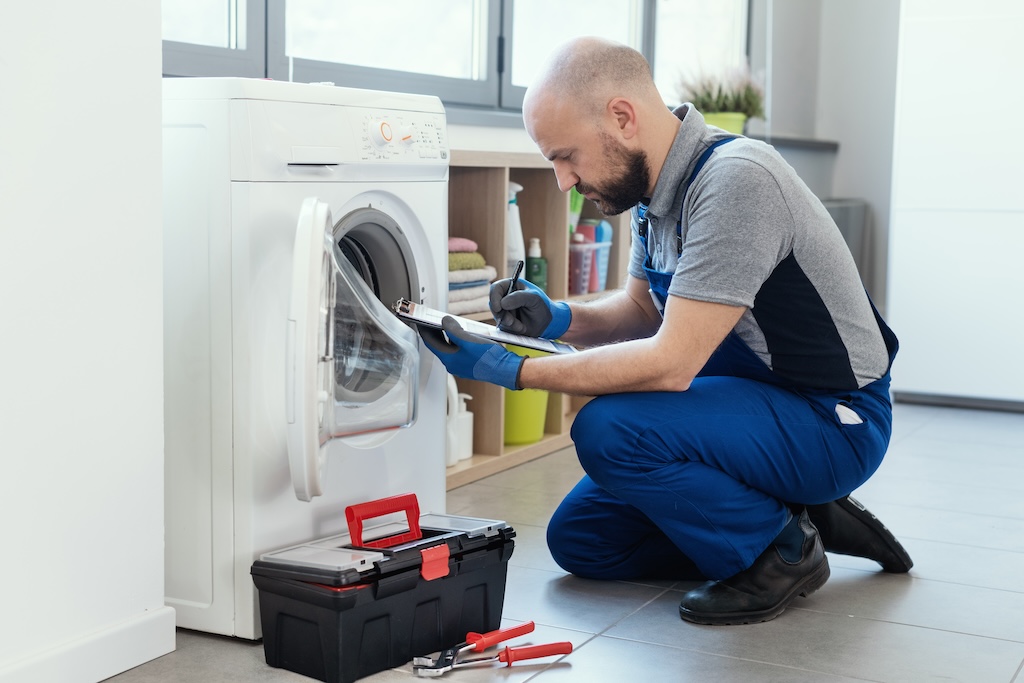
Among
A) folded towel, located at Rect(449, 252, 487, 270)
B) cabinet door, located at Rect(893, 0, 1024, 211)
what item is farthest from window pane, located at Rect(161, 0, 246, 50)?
cabinet door, located at Rect(893, 0, 1024, 211)

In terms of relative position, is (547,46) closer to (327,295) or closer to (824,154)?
(824,154)

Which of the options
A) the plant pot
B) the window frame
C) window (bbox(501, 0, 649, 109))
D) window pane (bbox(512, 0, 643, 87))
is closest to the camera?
the window frame

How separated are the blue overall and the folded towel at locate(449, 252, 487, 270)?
0.91m

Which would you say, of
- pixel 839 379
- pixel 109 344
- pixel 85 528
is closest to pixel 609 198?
pixel 839 379

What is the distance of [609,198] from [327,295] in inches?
23.7

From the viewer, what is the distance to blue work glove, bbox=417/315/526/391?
6.57 ft

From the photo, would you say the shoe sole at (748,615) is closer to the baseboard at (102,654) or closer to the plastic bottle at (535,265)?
the baseboard at (102,654)

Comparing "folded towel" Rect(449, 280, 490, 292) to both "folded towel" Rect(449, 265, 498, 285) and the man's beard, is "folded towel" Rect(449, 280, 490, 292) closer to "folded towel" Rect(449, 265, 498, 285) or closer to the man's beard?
"folded towel" Rect(449, 265, 498, 285)

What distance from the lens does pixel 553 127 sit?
6.60ft

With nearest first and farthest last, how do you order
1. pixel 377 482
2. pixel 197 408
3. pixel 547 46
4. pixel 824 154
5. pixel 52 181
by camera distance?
pixel 52 181, pixel 197 408, pixel 377 482, pixel 547 46, pixel 824 154

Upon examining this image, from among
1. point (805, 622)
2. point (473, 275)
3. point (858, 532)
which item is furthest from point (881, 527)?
point (473, 275)

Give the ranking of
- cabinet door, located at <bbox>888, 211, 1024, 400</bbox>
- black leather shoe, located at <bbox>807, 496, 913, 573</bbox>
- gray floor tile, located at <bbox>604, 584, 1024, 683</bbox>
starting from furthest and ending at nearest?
cabinet door, located at <bbox>888, 211, 1024, 400</bbox>, black leather shoe, located at <bbox>807, 496, 913, 573</bbox>, gray floor tile, located at <bbox>604, 584, 1024, 683</bbox>

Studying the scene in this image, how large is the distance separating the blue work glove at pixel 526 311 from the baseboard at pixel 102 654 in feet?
2.64

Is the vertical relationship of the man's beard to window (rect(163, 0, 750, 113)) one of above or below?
below
